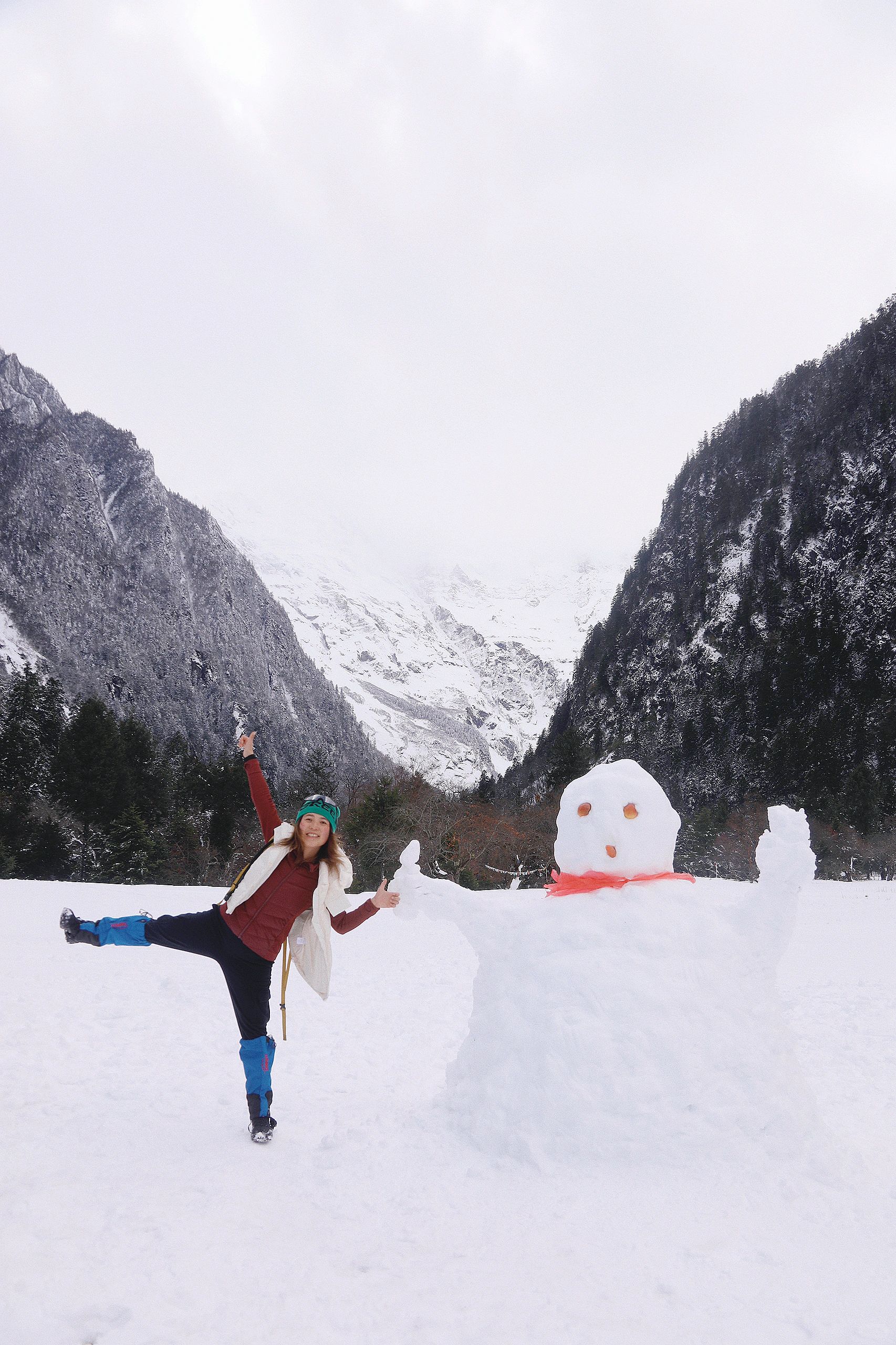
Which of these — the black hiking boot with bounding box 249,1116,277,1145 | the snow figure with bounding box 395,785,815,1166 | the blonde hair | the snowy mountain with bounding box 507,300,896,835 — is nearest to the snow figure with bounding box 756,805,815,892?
the snow figure with bounding box 395,785,815,1166

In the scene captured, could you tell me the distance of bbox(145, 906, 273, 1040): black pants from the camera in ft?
11.7

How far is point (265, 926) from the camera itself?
3.60 meters

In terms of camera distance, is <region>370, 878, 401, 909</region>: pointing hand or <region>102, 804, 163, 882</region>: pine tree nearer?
<region>370, 878, 401, 909</region>: pointing hand

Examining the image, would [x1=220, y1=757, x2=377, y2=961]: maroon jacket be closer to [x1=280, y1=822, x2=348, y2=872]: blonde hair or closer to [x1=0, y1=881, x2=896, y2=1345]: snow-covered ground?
[x1=280, y1=822, x2=348, y2=872]: blonde hair

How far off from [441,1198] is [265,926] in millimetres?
1471

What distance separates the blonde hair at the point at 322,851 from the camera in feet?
12.3

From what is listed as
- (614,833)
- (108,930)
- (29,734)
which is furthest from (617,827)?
(29,734)

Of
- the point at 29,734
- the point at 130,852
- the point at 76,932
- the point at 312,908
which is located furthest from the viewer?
the point at 29,734

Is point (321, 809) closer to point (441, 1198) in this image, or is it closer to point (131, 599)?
point (441, 1198)

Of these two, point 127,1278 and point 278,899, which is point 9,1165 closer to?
point 127,1278

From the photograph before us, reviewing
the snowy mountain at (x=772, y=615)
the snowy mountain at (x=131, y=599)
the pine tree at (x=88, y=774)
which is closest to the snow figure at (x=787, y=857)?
the pine tree at (x=88, y=774)

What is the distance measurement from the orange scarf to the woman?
105cm

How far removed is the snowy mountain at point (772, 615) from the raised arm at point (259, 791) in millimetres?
48529

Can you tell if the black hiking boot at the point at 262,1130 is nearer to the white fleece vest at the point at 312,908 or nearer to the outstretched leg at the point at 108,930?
the white fleece vest at the point at 312,908
